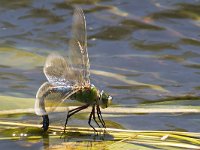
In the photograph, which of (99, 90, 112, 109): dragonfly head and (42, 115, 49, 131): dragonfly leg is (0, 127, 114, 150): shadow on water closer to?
(42, 115, 49, 131): dragonfly leg

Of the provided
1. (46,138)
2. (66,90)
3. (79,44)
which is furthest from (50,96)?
(79,44)

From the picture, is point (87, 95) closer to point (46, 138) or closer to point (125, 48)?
point (46, 138)

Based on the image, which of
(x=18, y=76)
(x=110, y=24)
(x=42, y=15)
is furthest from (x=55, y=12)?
(x=18, y=76)

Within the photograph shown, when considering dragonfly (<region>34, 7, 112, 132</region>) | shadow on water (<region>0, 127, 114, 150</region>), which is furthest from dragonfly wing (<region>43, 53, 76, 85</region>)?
shadow on water (<region>0, 127, 114, 150</region>)

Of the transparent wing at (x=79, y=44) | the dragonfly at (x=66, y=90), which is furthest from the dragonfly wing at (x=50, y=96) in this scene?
the transparent wing at (x=79, y=44)

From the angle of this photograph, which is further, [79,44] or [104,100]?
[79,44]

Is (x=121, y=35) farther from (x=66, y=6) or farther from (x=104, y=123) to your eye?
(x=104, y=123)

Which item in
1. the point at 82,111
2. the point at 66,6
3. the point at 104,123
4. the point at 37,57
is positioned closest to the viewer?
the point at 104,123
